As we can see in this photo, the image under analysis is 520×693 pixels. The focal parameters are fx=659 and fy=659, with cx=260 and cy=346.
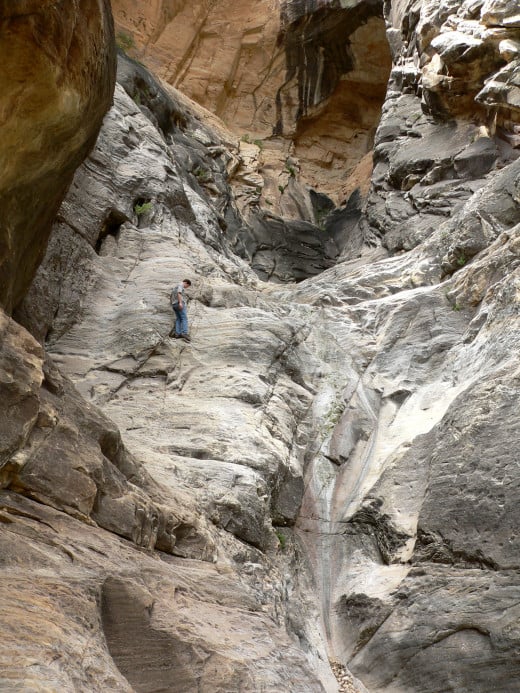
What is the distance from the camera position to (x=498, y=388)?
9.83 metres

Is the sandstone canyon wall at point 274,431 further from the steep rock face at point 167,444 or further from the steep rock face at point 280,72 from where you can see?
the steep rock face at point 280,72

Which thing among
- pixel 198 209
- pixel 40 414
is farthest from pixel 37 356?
pixel 198 209

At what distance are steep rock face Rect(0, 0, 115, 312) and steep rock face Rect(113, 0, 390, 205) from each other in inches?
925

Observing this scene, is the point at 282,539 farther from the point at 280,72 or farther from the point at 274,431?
the point at 280,72

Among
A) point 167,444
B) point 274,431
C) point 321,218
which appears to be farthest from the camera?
point 321,218

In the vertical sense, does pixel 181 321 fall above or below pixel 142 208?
below

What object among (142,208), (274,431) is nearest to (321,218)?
(142,208)

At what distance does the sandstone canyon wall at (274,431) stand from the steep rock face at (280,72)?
8600 millimetres

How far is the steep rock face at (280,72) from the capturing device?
32.2m

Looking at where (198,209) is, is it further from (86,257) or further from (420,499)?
(420,499)

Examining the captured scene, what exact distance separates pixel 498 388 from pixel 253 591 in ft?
15.4

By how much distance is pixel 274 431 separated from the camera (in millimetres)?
11000

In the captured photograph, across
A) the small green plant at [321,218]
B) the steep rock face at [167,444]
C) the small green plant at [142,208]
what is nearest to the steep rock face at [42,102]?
the steep rock face at [167,444]

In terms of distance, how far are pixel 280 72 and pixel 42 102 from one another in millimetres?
28518
